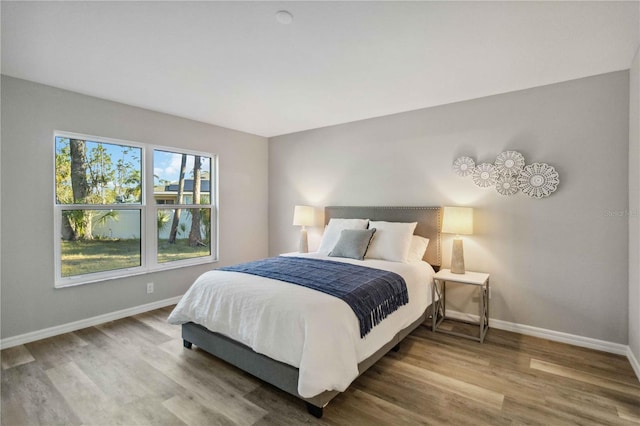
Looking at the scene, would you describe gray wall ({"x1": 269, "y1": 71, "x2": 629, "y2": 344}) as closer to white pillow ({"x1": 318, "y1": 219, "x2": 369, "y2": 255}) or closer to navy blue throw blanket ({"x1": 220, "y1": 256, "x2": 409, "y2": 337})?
white pillow ({"x1": 318, "y1": 219, "x2": 369, "y2": 255})

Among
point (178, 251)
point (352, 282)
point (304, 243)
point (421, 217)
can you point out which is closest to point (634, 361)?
point (421, 217)

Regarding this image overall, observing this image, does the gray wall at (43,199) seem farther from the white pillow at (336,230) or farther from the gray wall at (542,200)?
the gray wall at (542,200)

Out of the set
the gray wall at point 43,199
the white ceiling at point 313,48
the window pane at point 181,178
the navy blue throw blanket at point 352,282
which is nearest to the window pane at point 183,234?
the window pane at point 181,178

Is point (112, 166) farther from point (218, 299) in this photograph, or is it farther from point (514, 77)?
point (514, 77)

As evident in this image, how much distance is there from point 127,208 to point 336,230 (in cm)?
258

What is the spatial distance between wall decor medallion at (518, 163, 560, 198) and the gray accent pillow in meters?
1.62

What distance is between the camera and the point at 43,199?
121 inches

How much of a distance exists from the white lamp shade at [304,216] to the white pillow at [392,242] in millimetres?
1232

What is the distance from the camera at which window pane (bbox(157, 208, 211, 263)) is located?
4.08 metres

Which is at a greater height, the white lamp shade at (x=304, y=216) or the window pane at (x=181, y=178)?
the window pane at (x=181, y=178)

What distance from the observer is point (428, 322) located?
137 inches

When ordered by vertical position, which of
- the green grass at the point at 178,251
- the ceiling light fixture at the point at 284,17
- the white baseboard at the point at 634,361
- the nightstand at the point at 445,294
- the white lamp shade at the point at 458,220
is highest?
the ceiling light fixture at the point at 284,17

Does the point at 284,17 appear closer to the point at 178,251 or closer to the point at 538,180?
the point at 538,180

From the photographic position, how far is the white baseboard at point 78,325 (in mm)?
2871
